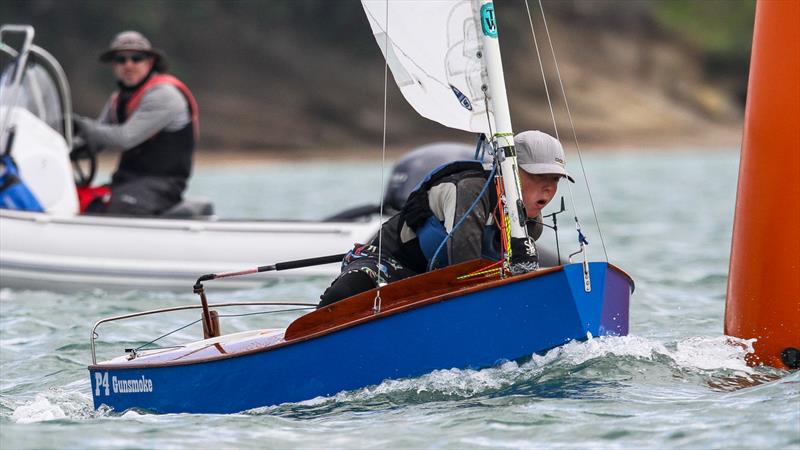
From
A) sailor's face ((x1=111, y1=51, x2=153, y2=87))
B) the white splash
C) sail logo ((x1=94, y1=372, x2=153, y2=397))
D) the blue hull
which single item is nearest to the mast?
the blue hull

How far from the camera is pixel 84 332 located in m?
6.80

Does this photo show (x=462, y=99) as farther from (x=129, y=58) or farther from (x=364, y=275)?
(x=129, y=58)

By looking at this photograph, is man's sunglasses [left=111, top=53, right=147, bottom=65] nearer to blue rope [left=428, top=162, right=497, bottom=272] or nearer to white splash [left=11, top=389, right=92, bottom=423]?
white splash [left=11, top=389, right=92, bottom=423]

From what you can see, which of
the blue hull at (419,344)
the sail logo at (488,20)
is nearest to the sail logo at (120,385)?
the blue hull at (419,344)

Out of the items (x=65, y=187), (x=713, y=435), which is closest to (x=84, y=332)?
(x=65, y=187)

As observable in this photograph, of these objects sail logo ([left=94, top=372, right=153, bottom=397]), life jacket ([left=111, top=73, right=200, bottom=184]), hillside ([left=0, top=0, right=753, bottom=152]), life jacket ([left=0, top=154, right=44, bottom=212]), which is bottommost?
sail logo ([left=94, top=372, right=153, bottom=397])

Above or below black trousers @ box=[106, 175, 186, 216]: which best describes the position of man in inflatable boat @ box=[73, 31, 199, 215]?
above

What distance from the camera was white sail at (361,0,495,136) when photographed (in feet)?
15.9

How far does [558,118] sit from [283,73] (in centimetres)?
911

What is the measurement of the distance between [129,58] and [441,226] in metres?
4.17

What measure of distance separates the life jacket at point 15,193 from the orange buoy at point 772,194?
497cm

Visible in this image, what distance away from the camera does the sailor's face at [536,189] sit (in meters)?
4.75

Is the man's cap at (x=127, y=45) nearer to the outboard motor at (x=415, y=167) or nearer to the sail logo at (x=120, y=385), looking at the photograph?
the outboard motor at (x=415, y=167)

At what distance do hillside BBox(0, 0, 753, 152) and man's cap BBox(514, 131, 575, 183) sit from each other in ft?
90.3
